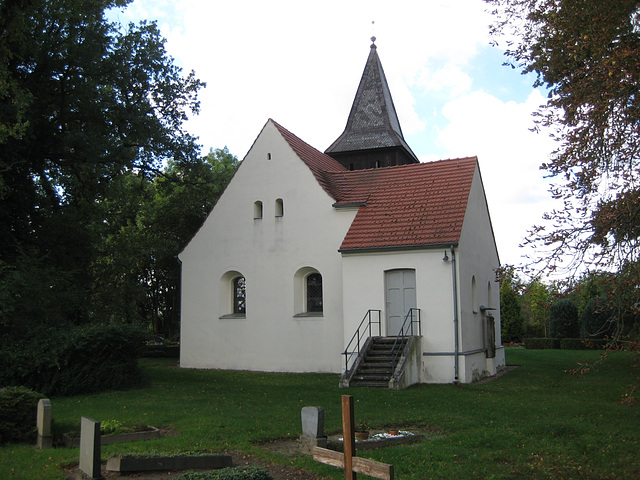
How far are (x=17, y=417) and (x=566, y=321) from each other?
35413 mm

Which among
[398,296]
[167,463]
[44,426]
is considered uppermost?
[398,296]

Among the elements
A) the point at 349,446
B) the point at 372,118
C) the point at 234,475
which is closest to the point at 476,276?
the point at 372,118

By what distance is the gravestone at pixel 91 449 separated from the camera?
730cm

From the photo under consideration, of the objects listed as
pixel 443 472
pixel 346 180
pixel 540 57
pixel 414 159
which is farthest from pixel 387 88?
pixel 443 472

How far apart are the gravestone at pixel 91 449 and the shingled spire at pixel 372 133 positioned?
24.1 metres

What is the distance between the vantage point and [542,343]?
3791cm

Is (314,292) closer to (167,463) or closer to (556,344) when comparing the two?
(167,463)

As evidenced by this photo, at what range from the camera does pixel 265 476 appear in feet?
22.4

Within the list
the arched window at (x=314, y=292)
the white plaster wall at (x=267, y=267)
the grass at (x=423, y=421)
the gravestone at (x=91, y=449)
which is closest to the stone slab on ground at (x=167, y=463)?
the gravestone at (x=91, y=449)

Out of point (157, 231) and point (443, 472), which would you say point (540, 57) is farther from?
point (157, 231)

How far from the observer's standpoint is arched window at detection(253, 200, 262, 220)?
81.0 ft

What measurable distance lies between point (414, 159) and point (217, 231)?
1278 centimetres

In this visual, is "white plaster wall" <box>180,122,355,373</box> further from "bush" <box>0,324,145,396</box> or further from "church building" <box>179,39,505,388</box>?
"bush" <box>0,324,145,396</box>

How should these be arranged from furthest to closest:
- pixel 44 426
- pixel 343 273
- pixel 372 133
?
1. pixel 372 133
2. pixel 343 273
3. pixel 44 426
